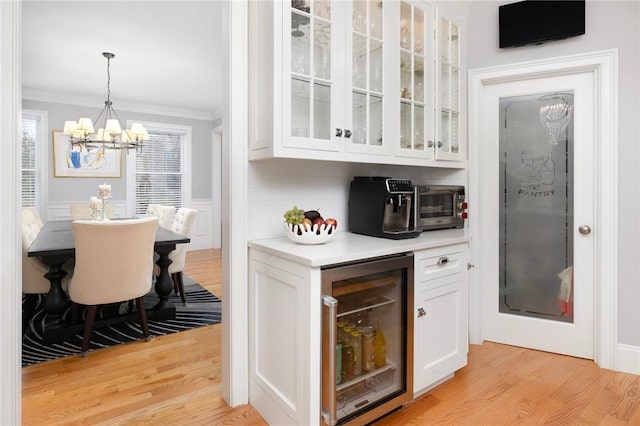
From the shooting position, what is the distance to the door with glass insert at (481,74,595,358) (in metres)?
2.52

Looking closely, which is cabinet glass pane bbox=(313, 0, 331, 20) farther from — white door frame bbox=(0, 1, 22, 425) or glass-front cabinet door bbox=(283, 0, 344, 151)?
white door frame bbox=(0, 1, 22, 425)

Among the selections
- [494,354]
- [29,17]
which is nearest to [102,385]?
[494,354]

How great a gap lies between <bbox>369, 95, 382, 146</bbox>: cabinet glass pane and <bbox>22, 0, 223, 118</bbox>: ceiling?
1863mm

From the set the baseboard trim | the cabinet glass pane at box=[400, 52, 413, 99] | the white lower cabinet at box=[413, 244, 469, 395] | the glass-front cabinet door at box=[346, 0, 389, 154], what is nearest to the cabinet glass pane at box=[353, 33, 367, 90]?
the glass-front cabinet door at box=[346, 0, 389, 154]

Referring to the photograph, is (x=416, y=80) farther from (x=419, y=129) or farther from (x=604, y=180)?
(x=604, y=180)

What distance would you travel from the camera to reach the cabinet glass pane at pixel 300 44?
69.3 inches

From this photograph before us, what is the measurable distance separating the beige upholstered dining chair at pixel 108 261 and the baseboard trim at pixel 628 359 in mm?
3361

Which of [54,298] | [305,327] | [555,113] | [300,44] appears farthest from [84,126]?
[555,113]

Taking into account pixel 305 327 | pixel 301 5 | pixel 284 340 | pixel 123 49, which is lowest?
pixel 284 340

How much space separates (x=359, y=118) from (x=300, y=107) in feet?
1.26

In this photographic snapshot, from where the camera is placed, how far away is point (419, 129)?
235 cm

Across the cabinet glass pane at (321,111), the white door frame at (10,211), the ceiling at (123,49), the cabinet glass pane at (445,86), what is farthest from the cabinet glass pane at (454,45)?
the white door frame at (10,211)

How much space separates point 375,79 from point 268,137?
764mm

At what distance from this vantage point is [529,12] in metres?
2.54
